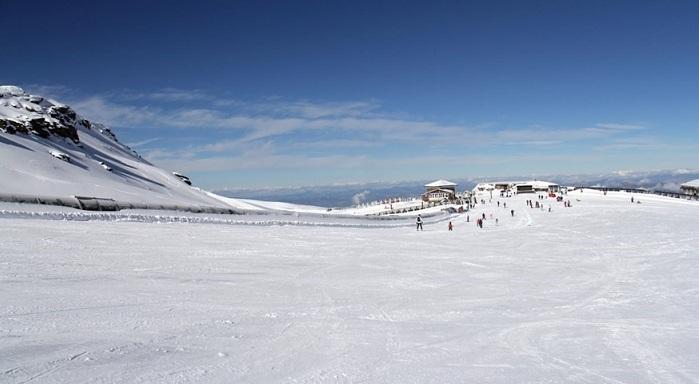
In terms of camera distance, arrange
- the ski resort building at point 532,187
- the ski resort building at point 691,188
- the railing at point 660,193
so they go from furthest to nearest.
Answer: the ski resort building at point 532,187 < the ski resort building at point 691,188 < the railing at point 660,193

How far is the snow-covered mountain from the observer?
131 feet

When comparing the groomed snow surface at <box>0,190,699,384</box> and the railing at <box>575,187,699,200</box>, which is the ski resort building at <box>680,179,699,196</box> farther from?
the groomed snow surface at <box>0,190,699,384</box>

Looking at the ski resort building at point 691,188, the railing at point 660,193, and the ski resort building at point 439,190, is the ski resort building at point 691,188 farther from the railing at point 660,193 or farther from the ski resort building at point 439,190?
the ski resort building at point 439,190

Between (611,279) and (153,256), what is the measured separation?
52.4 ft

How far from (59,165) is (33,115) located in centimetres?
2758

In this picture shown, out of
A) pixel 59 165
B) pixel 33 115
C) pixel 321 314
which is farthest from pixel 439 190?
pixel 321 314

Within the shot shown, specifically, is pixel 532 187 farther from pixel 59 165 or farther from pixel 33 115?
pixel 33 115

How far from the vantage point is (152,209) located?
32.7 meters

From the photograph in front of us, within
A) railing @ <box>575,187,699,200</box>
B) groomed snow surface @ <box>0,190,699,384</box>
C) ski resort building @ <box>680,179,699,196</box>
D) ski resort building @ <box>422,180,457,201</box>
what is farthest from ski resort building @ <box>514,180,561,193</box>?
groomed snow surface @ <box>0,190,699,384</box>

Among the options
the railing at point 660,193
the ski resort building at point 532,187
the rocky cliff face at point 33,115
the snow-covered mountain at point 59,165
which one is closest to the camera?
the snow-covered mountain at point 59,165

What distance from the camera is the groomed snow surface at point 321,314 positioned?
7.16 m

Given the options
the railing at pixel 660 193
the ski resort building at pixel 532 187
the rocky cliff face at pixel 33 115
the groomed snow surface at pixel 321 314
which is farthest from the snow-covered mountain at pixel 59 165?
the ski resort building at pixel 532 187

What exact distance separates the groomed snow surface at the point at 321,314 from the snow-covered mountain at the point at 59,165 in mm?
20145

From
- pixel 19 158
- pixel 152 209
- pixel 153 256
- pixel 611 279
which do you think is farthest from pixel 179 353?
pixel 19 158
